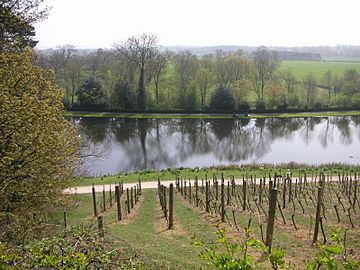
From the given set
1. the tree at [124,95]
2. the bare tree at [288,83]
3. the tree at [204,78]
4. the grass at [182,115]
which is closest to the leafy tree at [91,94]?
the grass at [182,115]

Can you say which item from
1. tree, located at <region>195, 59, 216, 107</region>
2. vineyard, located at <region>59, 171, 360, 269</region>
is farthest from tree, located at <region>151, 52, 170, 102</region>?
vineyard, located at <region>59, 171, 360, 269</region>

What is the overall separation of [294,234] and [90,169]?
26.6 m

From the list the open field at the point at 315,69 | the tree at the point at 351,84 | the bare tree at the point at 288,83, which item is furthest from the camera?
the open field at the point at 315,69

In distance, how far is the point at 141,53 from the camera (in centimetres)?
6519

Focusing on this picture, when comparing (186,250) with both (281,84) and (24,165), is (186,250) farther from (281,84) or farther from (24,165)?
(281,84)

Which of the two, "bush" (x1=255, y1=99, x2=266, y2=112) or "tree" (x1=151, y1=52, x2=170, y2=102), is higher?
"tree" (x1=151, y1=52, x2=170, y2=102)

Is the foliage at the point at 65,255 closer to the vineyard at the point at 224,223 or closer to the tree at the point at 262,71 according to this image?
the vineyard at the point at 224,223

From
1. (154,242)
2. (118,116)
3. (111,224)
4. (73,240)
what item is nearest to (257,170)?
(111,224)

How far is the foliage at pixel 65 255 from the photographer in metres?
4.74

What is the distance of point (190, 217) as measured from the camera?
55.3 feet

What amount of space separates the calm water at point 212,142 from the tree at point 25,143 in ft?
57.3

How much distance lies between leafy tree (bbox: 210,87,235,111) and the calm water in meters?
4.03

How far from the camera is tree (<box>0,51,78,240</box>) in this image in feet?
41.7

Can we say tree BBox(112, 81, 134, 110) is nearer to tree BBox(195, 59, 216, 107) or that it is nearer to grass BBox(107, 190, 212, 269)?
tree BBox(195, 59, 216, 107)
